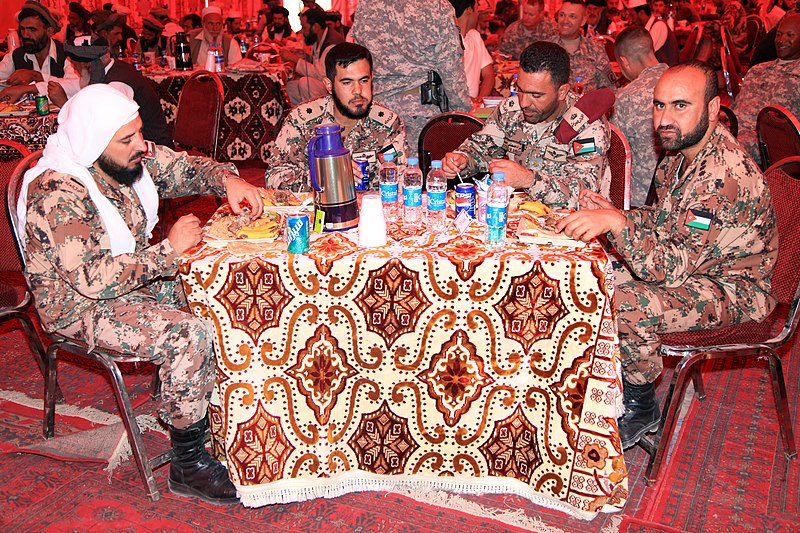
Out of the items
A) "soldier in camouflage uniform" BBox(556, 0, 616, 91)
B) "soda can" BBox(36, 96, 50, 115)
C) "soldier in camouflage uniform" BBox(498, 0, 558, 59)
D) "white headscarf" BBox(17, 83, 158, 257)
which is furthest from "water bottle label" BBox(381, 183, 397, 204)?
"soldier in camouflage uniform" BBox(498, 0, 558, 59)

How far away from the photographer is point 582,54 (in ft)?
20.5

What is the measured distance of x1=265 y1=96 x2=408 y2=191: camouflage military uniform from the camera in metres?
3.48

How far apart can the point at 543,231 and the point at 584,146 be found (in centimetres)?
80

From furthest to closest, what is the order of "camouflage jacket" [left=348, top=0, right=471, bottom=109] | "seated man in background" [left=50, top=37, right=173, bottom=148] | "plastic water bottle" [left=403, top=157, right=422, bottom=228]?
"seated man in background" [left=50, top=37, right=173, bottom=148], "camouflage jacket" [left=348, top=0, right=471, bottom=109], "plastic water bottle" [left=403, top=157, right=422, bottom=228]

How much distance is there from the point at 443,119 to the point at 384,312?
175 cm

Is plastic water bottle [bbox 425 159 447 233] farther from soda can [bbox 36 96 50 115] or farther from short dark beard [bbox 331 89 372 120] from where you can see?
soda can [bbox 36 96 50 115]

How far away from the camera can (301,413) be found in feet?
8.10

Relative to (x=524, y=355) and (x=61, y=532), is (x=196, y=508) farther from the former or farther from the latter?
(x=524, y=355)

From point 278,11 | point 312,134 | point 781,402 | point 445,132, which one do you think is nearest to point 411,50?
point 445,132

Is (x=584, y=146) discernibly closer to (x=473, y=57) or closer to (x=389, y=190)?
(x=389, y=190)

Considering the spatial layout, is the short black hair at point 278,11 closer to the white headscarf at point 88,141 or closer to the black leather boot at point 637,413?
the white headscarf at point 88,141

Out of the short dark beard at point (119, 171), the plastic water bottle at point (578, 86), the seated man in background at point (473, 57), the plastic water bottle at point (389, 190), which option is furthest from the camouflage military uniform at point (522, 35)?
the short dark beard at point (119, 171)

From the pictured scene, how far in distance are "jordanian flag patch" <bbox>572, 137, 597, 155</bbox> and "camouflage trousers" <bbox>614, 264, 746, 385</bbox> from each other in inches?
29.9

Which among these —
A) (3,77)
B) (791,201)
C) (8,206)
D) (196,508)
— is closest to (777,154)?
(791,201)
